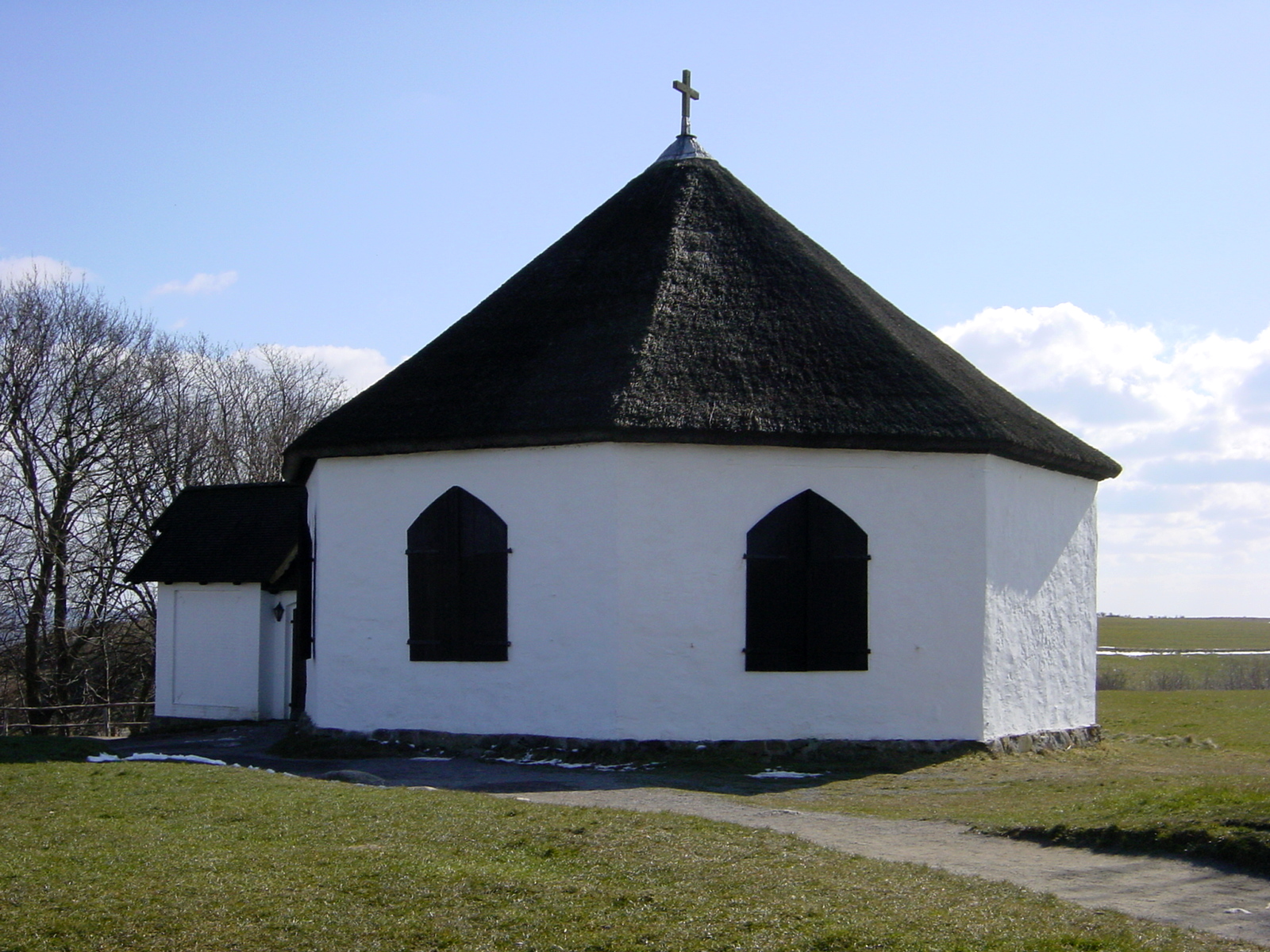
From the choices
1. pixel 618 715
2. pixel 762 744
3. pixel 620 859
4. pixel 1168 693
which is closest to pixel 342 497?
pixel 618 715

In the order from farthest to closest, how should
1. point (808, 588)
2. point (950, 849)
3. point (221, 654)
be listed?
1. point (221, 654)
2. point (808, 588)
3. point (950, 849)

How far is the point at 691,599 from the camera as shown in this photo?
15.3 metres

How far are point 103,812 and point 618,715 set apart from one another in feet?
20.3

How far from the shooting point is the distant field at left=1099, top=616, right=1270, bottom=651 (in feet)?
254

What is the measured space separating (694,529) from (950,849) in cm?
661

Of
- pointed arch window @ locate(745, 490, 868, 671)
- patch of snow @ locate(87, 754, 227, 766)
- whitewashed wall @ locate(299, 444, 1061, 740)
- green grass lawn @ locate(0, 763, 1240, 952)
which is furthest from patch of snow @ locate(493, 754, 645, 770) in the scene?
green grass lawn @ locate(0, 763, 1240, 952)

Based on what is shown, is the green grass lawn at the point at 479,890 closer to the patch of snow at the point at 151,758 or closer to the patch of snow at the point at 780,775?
the patch of snow at the point at 780,775

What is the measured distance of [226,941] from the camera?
686cm

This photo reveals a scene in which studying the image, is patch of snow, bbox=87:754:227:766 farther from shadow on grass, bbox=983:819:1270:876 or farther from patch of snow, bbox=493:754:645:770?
shadow on grass, bbox=983:819:1270:876

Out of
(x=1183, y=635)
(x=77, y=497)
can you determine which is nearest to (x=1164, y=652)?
(x=1183, y=635)

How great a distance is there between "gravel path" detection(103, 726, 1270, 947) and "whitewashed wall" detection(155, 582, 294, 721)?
7906 mm

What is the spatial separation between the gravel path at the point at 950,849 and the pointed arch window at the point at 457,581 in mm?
1567

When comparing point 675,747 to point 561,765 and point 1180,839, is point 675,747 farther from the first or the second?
point 1180,839

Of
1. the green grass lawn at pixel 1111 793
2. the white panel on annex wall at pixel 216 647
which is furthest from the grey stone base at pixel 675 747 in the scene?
the white panel on annex wall at pixel 216 647
